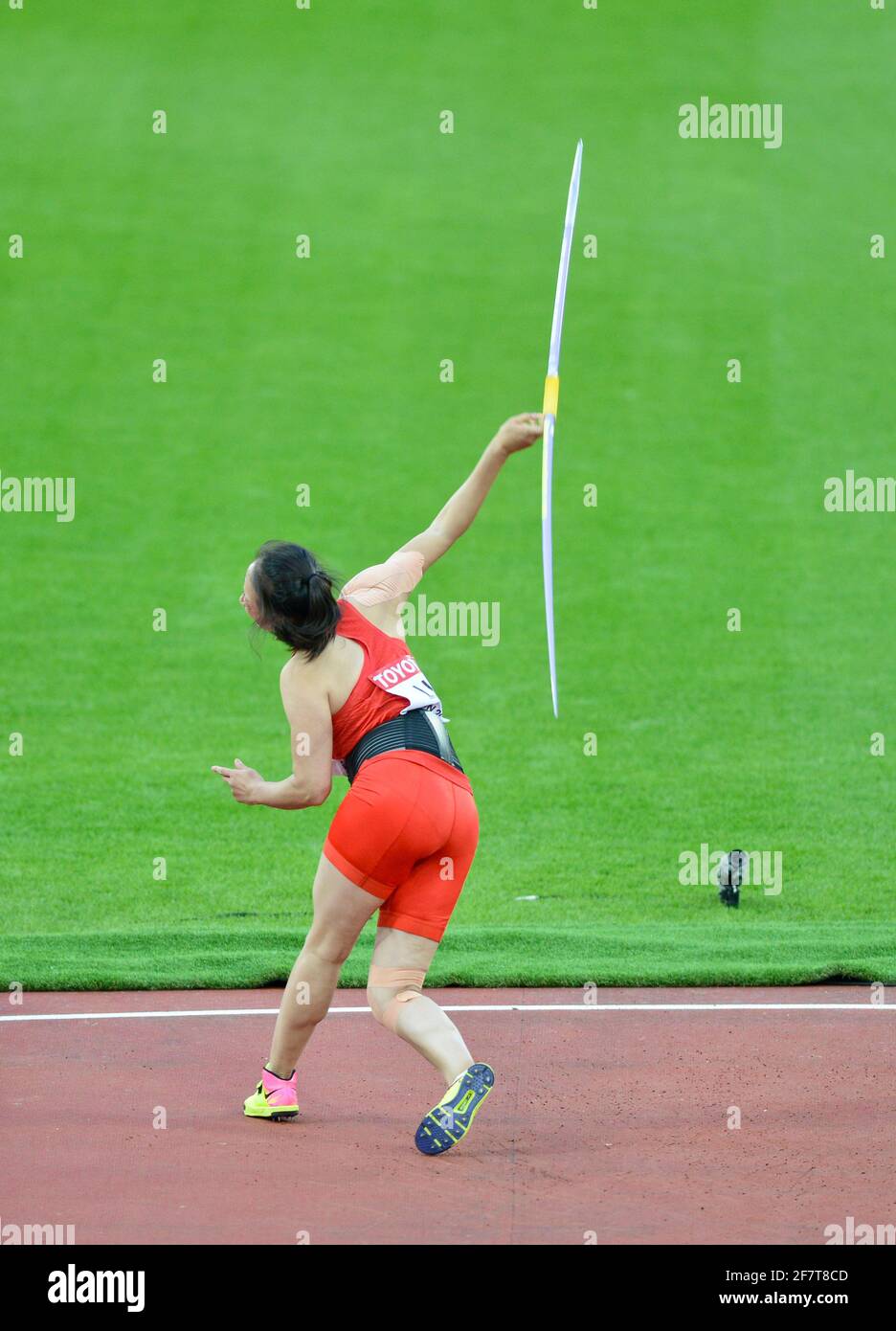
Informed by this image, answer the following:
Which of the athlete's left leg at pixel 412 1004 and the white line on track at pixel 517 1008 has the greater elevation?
the athlete's left leg at pixel 412 1004

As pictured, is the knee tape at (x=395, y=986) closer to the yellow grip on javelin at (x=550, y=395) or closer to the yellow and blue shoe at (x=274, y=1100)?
the yellow and blue shoe at (x=274, y=1100)

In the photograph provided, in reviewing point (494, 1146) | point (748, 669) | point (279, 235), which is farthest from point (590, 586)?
point (494, 1146)

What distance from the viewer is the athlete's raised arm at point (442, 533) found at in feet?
20.8

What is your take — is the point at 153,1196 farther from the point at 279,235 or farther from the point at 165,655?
the point at 279,235

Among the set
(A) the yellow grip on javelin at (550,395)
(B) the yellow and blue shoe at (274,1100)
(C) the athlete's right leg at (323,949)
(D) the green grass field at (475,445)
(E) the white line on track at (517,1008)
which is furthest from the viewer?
(D) the green grass field at (475,445)

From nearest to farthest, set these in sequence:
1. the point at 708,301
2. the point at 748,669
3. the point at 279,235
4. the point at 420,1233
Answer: the point at 420,1233, the point at 748,669, the point at 708,301, the point at 279,235

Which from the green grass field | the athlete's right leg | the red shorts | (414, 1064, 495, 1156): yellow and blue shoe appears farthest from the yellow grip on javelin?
the green grass field

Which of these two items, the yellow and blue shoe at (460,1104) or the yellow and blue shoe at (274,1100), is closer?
the yellow and blue shoe at (460,1104)

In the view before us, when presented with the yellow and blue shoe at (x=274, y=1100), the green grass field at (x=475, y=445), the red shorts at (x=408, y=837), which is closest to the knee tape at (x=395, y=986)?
the red shorts at (x=408, y=837)

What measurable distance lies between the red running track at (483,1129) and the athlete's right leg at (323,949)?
0.50 m

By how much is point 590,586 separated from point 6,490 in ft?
26.2

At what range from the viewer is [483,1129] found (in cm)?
668

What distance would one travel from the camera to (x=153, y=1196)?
19.5 feet

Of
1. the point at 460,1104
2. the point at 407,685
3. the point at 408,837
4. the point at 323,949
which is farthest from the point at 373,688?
the point at 460,1104
